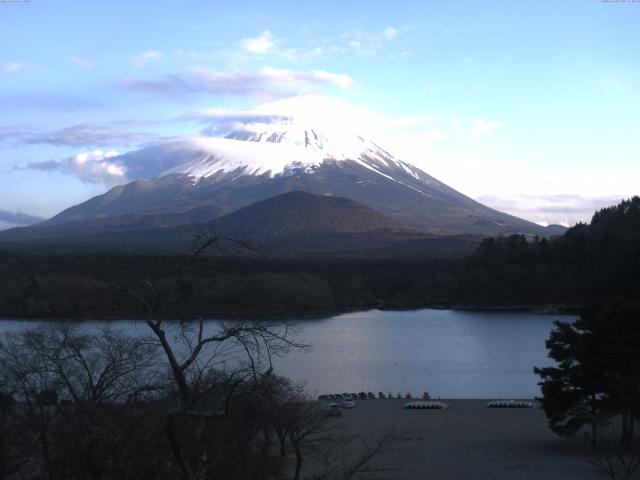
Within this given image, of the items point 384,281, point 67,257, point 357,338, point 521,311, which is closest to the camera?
point 357,338

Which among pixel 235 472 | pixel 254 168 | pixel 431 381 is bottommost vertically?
pixel 431 381

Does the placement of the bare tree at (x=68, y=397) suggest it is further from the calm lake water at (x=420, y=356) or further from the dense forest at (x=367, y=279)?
the dense forest at (x=367, y=279)

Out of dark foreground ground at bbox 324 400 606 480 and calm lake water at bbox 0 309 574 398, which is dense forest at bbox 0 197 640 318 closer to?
calm lake water at bbox 0 309 574 398

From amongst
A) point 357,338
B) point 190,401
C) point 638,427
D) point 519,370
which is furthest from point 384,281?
point 190,401

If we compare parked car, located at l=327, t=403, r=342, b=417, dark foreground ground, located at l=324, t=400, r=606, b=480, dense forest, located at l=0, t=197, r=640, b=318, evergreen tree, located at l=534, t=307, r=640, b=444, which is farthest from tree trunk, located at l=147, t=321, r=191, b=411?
dense forest, located at l=0, t=197, r=640, b=318

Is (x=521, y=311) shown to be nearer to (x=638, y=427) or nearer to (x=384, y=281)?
(x=384, y=281)

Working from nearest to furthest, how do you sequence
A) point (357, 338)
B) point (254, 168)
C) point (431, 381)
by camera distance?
point (431, 381), point (357, 338), point (254, 168)
